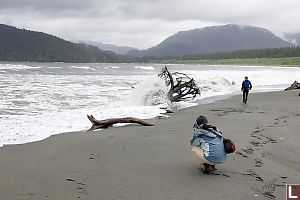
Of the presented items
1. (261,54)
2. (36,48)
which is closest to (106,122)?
(261,54)

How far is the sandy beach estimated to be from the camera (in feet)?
12.5

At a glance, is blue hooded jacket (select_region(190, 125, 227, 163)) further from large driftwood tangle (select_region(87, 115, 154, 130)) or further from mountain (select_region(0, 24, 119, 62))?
mountain (select_region(0, 24, 119, 62))

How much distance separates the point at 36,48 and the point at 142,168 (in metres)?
178

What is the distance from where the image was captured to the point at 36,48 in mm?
165375

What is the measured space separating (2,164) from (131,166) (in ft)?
7.79

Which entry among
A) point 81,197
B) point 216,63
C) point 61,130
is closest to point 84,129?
point 61,130

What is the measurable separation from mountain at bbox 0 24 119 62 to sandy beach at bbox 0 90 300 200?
15904 cm

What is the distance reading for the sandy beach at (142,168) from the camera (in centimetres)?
382

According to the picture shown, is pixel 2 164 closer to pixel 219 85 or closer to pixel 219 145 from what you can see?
pixel 219 145

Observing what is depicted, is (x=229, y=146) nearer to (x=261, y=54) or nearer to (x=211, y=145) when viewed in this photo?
(x=211, y=145)

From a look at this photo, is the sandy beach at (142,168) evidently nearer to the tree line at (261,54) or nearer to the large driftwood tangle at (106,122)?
the large driftwood tangle at (106,122)

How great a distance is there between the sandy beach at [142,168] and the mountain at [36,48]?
522ft

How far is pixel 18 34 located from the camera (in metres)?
174

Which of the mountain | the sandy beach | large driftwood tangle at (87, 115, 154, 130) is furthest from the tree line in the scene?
the sandy beach
